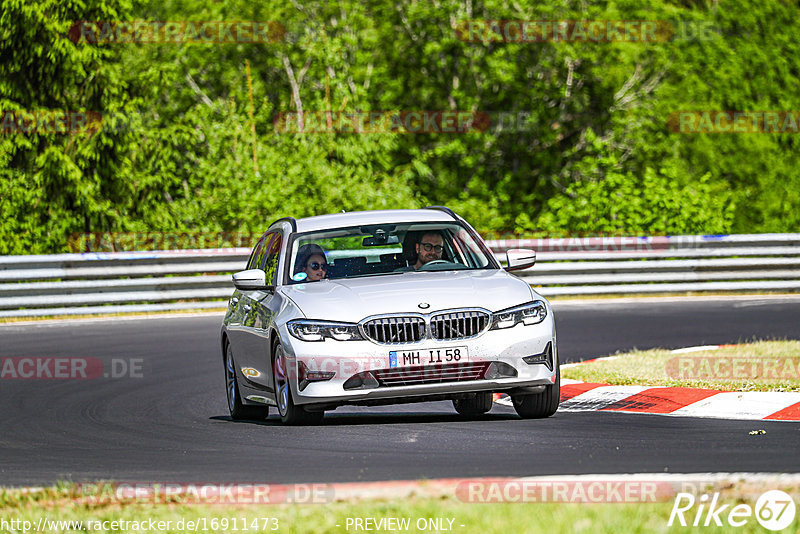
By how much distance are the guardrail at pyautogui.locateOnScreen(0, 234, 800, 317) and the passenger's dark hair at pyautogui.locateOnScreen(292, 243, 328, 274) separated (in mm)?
11343

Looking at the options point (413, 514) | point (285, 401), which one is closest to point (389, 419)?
point (285, 401)

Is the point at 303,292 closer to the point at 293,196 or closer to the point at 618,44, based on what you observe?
the point at 293,196

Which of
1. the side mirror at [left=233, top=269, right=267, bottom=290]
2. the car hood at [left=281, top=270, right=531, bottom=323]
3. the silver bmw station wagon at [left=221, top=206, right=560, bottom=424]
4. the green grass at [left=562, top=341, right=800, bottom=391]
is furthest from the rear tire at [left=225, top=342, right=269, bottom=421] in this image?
the green grass at [left=562, top=341, right=800, bottom=391]

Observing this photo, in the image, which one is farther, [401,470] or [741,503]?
[401,470]

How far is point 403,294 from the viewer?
9.58m

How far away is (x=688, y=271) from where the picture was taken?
23.5 meters

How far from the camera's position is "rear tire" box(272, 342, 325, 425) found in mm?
9758

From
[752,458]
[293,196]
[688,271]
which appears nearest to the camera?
[752,458]

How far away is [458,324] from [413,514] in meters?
3.50

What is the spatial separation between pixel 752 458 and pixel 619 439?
1216mm

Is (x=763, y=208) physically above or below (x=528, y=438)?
below

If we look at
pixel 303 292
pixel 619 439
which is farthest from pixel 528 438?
pixel 303 292

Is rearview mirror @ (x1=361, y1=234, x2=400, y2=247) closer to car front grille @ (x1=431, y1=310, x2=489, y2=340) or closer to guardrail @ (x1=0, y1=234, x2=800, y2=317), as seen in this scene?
car front grille @ (x1=431, y1=310, x2=489, y2=340)

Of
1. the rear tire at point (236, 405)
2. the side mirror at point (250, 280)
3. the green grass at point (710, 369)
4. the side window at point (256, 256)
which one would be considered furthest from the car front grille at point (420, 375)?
the side window at point (256, 256)
